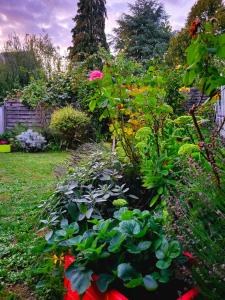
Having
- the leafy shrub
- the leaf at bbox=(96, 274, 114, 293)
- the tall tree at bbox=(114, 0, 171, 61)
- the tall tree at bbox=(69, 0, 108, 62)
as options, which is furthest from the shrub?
the tall tree at bbox=(114, 0, 171, 61)

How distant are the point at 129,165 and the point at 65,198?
0.66 m

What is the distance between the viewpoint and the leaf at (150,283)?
1.04 meters

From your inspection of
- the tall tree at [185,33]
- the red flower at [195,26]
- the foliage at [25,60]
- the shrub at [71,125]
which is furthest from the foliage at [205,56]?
the tall tree at [185,33]

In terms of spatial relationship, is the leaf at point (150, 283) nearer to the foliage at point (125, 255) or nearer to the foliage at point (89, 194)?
the foliage at point (125, 255)

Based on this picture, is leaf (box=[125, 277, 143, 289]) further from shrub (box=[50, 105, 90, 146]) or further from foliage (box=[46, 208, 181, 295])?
shrub (box=[50, 105, 90, 146])

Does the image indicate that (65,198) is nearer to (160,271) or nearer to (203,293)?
(160,271)

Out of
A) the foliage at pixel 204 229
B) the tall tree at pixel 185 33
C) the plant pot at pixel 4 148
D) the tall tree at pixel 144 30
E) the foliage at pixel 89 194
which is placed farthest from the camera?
the tall tree at pixel 144 30

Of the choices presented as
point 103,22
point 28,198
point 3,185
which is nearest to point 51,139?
point 3,185

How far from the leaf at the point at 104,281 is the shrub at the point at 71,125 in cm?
670

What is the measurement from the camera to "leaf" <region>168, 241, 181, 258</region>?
3.61 feet

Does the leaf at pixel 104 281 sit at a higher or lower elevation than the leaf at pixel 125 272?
lower

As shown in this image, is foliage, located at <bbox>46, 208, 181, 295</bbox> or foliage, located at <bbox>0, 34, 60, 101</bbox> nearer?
foliage, located at <bbox>46, 208, 181, 295</bbox>

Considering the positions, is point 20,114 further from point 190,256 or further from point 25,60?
point 190,256

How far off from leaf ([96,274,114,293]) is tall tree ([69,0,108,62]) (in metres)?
18.3
